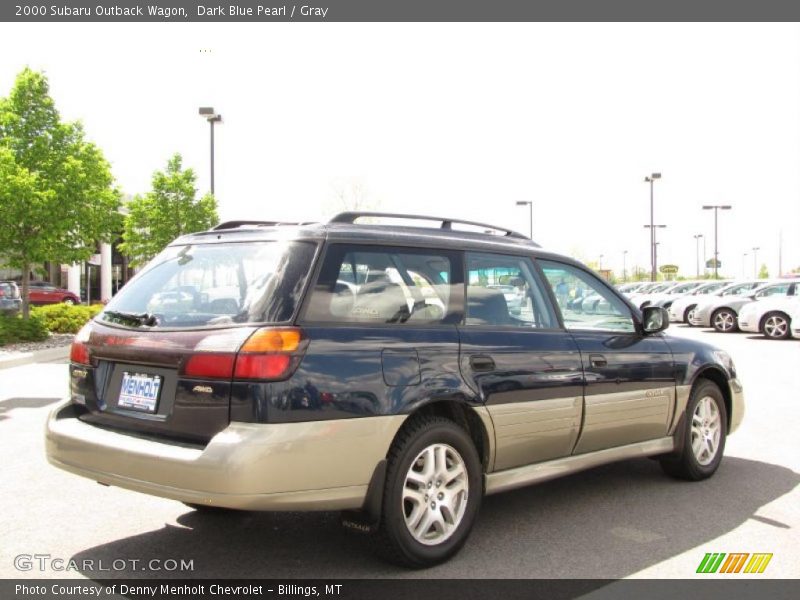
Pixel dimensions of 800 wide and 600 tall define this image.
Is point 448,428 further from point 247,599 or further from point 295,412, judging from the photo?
point 247,599

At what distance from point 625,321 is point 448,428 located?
2.01 meters

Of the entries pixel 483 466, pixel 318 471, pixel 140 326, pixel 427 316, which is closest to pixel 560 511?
pixel 483 466

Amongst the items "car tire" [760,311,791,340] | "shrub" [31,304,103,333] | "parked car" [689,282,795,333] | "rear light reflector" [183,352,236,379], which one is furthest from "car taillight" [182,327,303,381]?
"parked car" [689,282,795,333]

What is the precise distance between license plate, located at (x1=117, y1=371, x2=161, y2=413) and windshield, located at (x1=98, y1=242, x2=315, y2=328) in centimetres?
27

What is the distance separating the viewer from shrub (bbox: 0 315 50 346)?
1750 centimetres

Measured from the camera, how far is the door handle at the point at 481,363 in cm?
423

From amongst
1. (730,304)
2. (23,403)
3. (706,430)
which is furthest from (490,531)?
(730,304)

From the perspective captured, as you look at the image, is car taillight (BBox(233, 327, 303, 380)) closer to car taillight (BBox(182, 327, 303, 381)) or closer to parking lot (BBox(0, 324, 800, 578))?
car taillight (BBox(182, 327, 303, 381))

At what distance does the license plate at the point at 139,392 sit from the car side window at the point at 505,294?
1732 millimetres

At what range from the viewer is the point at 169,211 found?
3234cm

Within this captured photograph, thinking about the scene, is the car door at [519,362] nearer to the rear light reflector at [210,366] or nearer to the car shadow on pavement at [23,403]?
the rear light reflector at [210,366]

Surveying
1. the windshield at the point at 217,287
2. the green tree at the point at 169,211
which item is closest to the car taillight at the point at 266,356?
the windshield at the point at 217,287

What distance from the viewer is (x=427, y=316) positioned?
166 inches

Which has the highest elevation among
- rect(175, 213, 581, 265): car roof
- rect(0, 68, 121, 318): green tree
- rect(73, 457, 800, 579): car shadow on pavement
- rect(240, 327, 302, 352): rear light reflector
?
rect(0, 68, 121, 318): green tree
